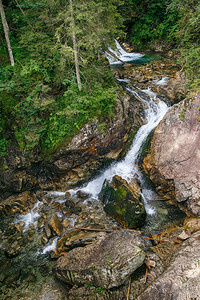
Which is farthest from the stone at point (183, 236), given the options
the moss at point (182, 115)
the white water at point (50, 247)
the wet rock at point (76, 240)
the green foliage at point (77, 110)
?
the green foliage at point (77, 110)

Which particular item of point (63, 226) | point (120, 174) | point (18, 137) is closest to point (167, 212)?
point (120, 174)

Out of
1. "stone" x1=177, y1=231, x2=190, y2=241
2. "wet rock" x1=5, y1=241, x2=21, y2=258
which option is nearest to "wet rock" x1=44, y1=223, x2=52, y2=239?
"wet rock" x1=5, y1=241, x2=21, y2=258

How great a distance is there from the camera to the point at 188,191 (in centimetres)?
769

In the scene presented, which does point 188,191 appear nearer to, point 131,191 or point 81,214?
point 131,191

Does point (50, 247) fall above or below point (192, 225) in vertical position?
below

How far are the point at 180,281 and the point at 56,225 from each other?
18.6ft

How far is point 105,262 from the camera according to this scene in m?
5.48

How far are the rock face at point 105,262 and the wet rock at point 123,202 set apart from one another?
64.6 inches

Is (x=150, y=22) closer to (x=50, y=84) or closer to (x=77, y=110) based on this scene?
(x=50, y=84)

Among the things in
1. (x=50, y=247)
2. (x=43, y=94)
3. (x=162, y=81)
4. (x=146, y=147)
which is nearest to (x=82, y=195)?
(x=50, y=247)

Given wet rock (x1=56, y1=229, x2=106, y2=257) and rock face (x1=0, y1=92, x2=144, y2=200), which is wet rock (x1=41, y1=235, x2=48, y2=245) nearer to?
wet rock (x1=56, y1=229, x2=106, y2=257)

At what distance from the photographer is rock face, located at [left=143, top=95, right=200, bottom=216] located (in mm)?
7703

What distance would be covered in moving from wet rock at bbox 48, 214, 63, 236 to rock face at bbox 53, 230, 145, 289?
1665 millimetres

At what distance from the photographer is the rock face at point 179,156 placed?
7.70 m
